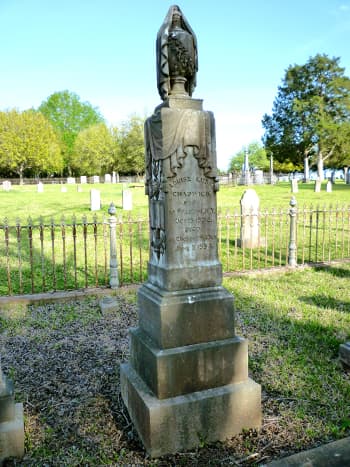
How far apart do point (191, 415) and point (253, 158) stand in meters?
89.5

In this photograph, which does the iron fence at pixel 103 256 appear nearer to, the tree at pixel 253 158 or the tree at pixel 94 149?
the tree at pixel 94 149

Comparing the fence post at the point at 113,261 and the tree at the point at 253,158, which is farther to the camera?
the tree at the point at 253,158

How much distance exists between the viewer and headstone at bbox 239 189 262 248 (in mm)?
10359

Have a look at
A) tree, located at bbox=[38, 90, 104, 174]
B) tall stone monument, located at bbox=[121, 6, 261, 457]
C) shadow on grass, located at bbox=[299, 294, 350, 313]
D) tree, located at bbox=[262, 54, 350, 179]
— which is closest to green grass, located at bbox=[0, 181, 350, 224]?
shadow on grass, located at bbox=[299, 294, 350, 313]

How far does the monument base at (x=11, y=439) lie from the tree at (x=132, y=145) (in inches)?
2153

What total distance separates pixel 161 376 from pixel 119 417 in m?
0.77

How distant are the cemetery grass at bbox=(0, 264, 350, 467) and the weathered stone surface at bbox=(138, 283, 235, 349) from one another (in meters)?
0.85

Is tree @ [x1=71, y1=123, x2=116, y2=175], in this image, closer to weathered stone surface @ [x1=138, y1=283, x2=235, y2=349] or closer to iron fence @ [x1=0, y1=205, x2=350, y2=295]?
iron fence @ [x1=0, y1=205, x2=350, y2=295]

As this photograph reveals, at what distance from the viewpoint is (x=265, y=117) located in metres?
48.6

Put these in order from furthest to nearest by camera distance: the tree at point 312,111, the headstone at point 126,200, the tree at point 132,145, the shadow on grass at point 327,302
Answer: the tree at point 132,145 → the tree at point 312,111 → the headstone at point 126,200 → the shadow on grass at point 327,302

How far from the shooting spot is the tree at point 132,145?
57.7 meters

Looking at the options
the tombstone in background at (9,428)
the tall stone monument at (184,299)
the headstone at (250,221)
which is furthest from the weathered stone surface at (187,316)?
the headstone at (250,221)

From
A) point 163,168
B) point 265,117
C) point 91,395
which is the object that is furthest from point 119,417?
point 265,117

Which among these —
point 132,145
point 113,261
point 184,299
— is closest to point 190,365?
point 184,299
